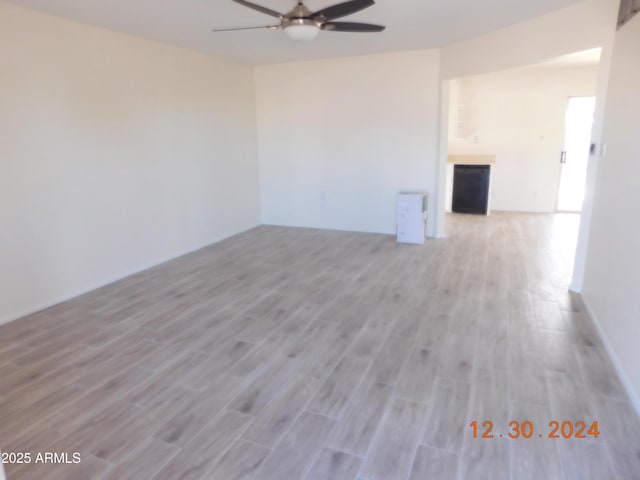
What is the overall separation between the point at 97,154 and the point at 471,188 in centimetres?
567

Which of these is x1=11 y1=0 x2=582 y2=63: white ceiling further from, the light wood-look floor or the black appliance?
the black appliance

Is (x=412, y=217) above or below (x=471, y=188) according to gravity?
below

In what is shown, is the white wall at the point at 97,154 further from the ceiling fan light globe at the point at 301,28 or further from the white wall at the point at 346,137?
the ceiling fan light globe at the point at 301,28

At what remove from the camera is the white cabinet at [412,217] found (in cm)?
510

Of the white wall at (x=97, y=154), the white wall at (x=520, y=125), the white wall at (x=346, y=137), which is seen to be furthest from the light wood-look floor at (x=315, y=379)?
the white wall at (x=520, y=125)

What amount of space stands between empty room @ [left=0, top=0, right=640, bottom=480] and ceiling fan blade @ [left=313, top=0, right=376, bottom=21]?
0.08 ft

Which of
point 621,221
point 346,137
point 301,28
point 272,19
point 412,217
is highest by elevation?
point 272,19

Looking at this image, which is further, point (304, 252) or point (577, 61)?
point (577, 61)

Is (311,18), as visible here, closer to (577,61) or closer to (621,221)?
(621,221)

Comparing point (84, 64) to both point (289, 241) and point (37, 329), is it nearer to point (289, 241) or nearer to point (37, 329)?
point (37, 329)

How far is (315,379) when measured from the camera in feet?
7.88

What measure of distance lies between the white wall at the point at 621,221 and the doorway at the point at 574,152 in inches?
163

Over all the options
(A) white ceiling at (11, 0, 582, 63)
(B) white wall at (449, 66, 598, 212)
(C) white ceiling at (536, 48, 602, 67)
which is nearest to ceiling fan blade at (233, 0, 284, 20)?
(A) white ceiling at (11, 0, 582, 63)

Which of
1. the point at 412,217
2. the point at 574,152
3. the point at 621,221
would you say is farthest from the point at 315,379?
the point at 574,152
